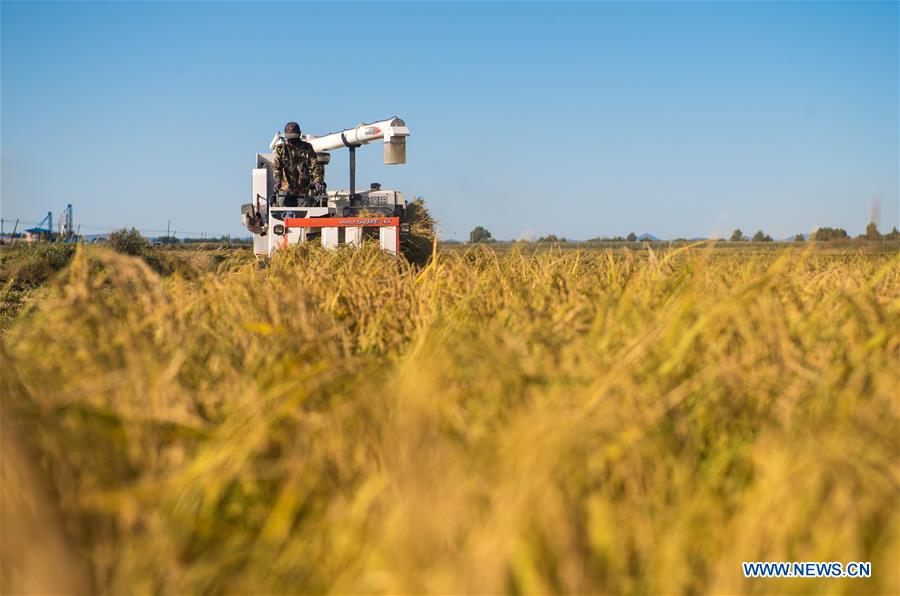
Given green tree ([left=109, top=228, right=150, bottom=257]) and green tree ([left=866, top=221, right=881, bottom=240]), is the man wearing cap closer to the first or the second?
green tree ([left=109, top=228, right=150, bottom=257])

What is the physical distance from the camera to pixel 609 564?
4.59 feet

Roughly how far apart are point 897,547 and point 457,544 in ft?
2.41

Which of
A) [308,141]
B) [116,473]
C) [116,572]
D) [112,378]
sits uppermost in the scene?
[308,141]

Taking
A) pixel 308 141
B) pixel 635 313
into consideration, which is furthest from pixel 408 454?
pixel 308 141

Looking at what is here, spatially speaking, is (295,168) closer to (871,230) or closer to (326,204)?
(326,204)

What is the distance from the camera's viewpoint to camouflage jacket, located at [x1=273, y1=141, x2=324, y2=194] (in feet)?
41.2

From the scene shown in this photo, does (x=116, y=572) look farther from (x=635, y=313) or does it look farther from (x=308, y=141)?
(x=308, y=141)

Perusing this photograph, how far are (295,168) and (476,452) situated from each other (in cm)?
1151

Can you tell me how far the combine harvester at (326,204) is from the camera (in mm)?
10937

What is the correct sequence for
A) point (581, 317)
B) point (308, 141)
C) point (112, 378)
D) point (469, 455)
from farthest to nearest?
point (308, 141), point (581, 317), point (112, 378), point (469, 455)

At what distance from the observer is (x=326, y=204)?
1306 centimetres

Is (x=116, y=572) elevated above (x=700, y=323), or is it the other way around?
(x=700, y=323)

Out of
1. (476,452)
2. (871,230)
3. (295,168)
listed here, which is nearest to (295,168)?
(295,168)

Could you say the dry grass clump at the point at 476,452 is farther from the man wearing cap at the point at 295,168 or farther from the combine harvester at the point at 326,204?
the man wearing cap at the point at 295,168
